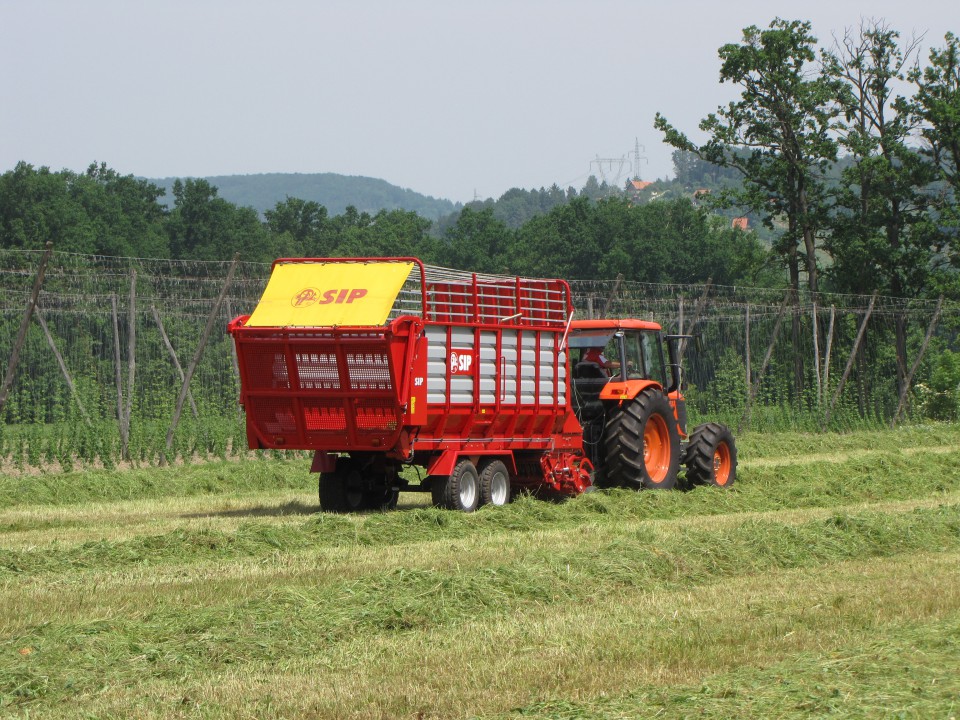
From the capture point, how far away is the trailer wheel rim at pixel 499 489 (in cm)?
1479

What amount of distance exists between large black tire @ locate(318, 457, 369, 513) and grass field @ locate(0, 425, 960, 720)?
0.41 metres

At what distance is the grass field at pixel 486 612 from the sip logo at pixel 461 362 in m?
1.52

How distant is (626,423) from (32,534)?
6818 mm

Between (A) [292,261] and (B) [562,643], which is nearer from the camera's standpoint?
(B) [562,643]

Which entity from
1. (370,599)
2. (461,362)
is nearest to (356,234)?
(461,362)

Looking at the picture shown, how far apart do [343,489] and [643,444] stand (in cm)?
368

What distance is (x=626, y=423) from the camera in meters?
16.0

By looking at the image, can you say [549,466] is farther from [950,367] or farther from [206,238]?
[206,238]

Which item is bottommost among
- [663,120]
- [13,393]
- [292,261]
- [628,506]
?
[628,506]

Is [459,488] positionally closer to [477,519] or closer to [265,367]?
[477,519]

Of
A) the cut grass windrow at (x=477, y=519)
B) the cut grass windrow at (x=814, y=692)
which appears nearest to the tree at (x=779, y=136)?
the cut grass windrow at (x=477, y=519)

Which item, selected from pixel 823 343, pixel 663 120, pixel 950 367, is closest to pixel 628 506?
pixel 823 343

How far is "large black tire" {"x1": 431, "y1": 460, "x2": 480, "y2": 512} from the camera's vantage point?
14.0m

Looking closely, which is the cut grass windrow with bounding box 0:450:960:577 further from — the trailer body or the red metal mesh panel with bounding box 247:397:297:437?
the red metal mesh panel with bounding box 247:397:297:437
